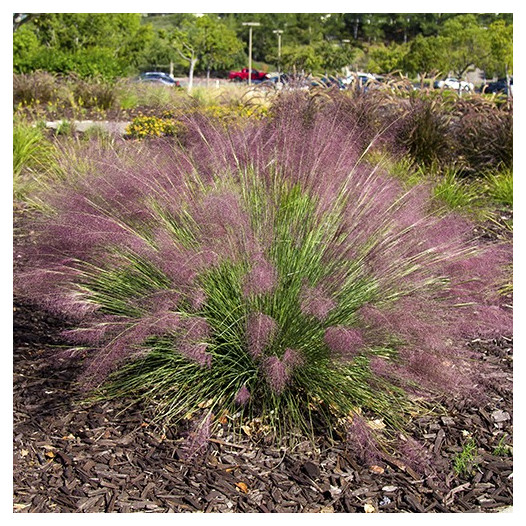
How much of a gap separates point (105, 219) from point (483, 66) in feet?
152

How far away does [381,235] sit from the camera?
142 inches

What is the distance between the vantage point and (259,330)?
9.59 feet

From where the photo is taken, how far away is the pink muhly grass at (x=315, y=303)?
9.46 feet

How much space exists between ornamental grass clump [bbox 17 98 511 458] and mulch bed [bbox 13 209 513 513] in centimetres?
14

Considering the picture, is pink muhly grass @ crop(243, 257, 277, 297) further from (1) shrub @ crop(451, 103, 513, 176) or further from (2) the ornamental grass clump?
(1) shrub @ crop(451, 103, 513, 176)

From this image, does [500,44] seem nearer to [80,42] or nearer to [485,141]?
[80,42]

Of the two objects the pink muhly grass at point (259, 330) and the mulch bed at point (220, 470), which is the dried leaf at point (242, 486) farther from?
the pink muhly grass at point (259, 330)

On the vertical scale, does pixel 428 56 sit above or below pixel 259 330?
above

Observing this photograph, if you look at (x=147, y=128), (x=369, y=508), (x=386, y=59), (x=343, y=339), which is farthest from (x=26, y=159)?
(x=386, y=59)

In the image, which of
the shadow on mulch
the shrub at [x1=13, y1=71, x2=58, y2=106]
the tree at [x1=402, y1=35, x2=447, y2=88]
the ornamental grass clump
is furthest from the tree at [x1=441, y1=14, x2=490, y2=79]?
the shadow on mulch

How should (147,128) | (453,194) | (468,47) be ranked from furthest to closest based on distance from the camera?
(468,47), (147,128), (453,194)

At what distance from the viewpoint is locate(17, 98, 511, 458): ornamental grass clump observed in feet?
10.3

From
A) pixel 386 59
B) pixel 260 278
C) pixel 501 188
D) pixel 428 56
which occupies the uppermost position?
pixel 386 59

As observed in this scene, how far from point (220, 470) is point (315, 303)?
35.4 inches
